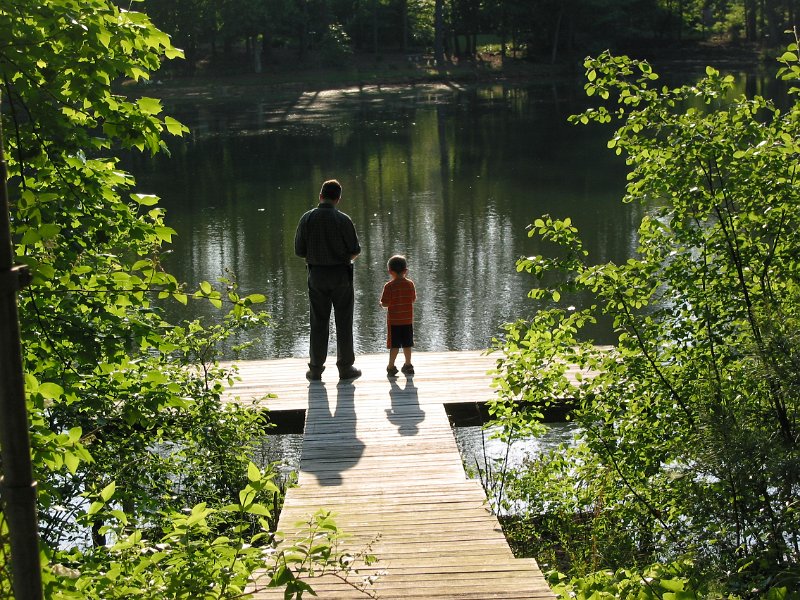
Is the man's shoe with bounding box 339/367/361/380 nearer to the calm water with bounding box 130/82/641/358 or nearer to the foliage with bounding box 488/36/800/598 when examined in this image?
the calm water with bounding box 130/82/641/358

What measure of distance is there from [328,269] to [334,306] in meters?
0.28

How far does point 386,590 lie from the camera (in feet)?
14.2

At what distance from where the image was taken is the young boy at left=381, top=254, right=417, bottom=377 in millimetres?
7836

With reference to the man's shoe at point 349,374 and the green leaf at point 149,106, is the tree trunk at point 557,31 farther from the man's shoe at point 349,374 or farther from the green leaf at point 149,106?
the green leaf at point 149,106

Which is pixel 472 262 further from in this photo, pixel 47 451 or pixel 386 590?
pixel 47 451

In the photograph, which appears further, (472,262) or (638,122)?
(472,262)

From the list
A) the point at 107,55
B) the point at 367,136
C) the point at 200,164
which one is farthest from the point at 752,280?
the point at 367,136

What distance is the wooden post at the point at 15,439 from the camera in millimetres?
1684

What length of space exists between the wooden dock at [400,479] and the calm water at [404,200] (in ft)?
7.30

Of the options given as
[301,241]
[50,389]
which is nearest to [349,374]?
[301,241]

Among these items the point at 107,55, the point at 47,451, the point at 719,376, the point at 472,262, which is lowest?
the point at 472,262

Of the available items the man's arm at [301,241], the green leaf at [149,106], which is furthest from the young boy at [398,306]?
the green leaf at [149,106]

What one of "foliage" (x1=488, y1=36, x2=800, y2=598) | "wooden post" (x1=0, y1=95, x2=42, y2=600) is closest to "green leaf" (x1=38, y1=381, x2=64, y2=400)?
"wooden post" (x1=0, y1=95, x2=42, y2=600)

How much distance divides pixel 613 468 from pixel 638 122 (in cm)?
181
